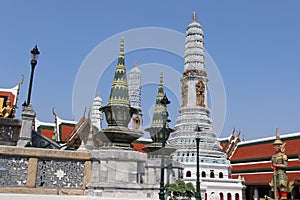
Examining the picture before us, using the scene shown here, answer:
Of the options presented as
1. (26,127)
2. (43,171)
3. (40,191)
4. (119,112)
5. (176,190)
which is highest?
(119,112)

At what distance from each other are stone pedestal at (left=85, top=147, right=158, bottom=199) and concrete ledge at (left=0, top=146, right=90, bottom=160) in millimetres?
441

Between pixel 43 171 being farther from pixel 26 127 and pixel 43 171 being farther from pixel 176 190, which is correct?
pixel 176 190

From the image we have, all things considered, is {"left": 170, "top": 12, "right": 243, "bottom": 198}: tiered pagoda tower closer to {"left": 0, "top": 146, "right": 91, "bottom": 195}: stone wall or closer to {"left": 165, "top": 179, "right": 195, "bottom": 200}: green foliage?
{"left": 165, "top": 179, "right": 195, "bottom": 200}: green foliage

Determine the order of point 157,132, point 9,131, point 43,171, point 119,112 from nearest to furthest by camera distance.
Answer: point 43,171 < point 119,112 < point 9,131 < point 157,132

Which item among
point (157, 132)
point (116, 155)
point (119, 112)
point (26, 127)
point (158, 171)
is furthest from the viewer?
point (157, 132)

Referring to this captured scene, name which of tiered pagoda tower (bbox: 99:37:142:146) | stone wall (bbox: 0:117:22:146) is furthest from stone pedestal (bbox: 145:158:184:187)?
stone wall (bbox: 0:117:22:146)

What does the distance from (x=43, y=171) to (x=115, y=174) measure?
226 centimetres

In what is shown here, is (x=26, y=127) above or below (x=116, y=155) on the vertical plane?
above

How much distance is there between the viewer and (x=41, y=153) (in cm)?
959

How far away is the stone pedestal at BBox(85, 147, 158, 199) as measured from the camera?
9.92 metres

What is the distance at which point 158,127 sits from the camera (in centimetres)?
1662

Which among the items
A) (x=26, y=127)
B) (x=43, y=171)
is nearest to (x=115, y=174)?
(x=43, y=171)

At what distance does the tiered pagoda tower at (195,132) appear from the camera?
35094 millimetres

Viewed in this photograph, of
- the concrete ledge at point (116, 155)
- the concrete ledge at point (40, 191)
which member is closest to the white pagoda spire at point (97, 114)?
the concrete ledge at point (116, 155)
